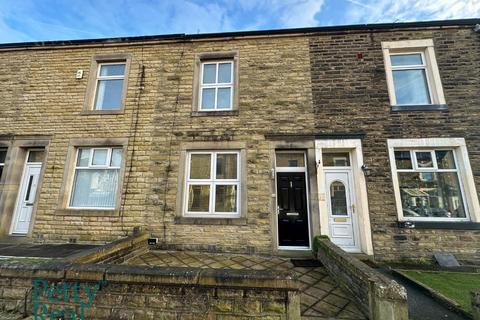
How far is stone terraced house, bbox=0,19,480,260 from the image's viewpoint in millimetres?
5688

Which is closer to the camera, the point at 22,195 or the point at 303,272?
the point at 303,272

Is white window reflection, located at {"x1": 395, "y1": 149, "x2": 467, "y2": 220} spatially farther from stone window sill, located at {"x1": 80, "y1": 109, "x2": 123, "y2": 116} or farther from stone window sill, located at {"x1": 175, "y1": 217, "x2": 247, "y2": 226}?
stone window sill, located at {"x1": 80, "y1": 109, "x2": 123, "y2": 116}

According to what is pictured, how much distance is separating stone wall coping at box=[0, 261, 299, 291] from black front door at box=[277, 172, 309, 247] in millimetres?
3374

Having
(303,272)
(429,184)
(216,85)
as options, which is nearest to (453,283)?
(429,184)

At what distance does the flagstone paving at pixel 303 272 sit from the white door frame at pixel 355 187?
1.51m

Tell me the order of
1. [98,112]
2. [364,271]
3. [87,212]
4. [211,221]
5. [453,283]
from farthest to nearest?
1. [98,112]
2. [87,212]
3. [211,221]
4. [453,283]
5. [364,271]

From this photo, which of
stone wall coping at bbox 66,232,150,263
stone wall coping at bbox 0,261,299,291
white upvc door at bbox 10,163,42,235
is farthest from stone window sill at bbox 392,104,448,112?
white upvc door at bbox 10,163,42,235

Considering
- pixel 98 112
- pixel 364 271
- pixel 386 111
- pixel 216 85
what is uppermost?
pixel 216 85

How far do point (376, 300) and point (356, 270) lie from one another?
1.80ft

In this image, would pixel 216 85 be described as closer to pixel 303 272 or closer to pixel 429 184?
pixel 303 272

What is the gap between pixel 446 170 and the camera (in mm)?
5711

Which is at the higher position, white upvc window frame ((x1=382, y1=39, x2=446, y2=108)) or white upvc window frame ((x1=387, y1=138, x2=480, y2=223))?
white upvc window frame ((x1=382, y1=39, x2=446, y2=108))

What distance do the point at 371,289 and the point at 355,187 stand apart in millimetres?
3550

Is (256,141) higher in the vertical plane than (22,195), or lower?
higher
